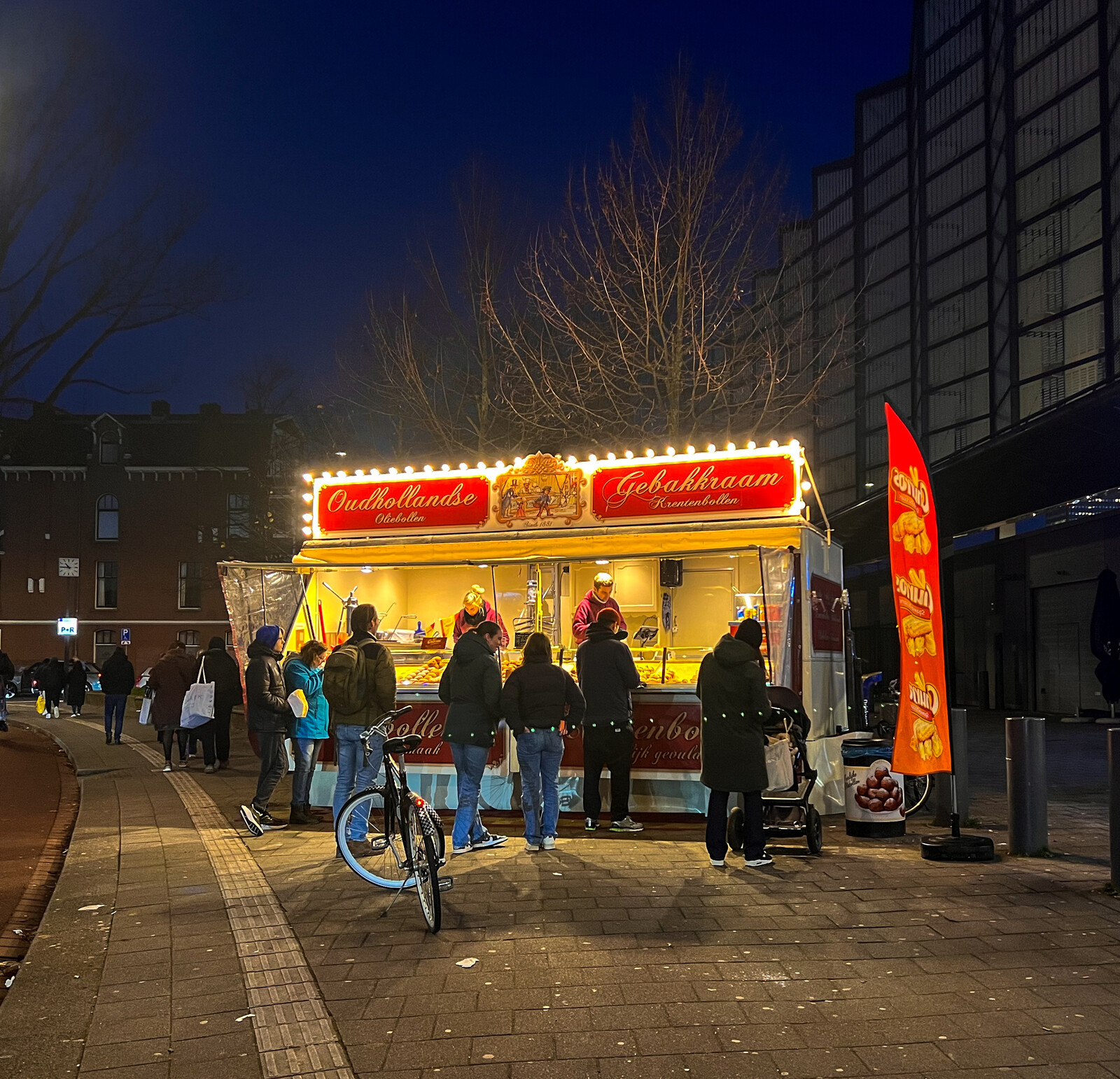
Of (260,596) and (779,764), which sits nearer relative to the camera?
(779,764)

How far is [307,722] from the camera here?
10211 millimetres

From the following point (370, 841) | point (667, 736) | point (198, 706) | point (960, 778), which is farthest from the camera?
point (198, 706)

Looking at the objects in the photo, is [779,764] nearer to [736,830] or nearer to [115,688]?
[736,830]

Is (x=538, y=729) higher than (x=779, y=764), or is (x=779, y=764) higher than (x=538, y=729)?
(x=538, y=729)

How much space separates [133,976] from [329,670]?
12.1 feet

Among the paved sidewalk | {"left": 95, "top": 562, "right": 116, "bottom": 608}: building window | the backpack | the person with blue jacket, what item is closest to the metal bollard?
the paved sidewalk

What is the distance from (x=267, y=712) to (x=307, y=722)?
388 millimetres

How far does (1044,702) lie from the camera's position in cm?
2511

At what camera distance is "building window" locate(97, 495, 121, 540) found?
180ft

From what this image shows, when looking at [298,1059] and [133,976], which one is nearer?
[298,1059]

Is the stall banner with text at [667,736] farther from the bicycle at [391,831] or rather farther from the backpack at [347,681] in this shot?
the bicycle at [391,831]

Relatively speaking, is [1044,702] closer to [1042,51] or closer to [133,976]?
[1042,51]

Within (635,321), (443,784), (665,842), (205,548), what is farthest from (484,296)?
(205,548)

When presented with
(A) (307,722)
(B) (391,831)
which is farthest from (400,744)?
(A) (307,722)
